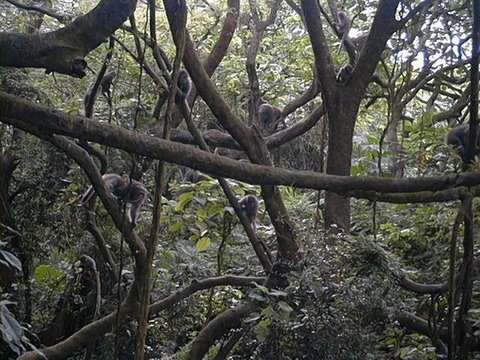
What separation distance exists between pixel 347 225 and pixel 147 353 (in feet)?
5.28

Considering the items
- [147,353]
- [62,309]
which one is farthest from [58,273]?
[147,353]

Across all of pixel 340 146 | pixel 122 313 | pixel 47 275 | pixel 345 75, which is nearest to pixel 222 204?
pixel 122 313

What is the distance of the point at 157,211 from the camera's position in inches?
94.3

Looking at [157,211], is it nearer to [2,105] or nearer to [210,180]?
[2,105]

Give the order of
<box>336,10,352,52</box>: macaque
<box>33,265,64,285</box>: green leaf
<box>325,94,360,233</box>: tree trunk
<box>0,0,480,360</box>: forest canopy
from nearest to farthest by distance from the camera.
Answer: <box>0,0,480,360</box>: forest canopy → <box>325,94,360,233</box>: tree trunk → <box>336,10,352,52</box>: macaque → <box>33,265,64,285</box>: green leaf

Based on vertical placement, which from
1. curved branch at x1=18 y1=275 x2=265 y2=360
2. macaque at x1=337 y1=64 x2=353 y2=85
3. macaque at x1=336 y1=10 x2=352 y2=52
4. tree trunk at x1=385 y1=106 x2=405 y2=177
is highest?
macaque at x1=336 y1=10 x2=352 y2=52

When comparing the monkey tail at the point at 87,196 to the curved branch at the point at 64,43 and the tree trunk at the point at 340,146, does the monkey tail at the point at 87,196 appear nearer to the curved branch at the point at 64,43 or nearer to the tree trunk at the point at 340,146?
the tree trunk at the point at 340,146

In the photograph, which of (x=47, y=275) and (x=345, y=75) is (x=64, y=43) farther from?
(x=47, y=275)

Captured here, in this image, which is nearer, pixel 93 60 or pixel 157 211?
pixel 157 211

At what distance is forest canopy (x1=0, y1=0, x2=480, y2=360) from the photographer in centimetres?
251

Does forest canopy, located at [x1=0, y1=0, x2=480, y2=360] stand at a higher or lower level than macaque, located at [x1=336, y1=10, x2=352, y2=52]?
lower

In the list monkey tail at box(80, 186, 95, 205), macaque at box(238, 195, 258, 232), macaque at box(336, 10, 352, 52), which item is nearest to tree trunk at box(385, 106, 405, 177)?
macaque at box(336, 10, 352, 52)

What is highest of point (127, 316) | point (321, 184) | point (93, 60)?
point (93, 60)

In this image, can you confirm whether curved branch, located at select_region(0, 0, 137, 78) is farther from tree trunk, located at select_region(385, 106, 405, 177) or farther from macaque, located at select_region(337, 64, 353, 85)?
tree trunk, located at select_region(385, 106, 405, 177)
